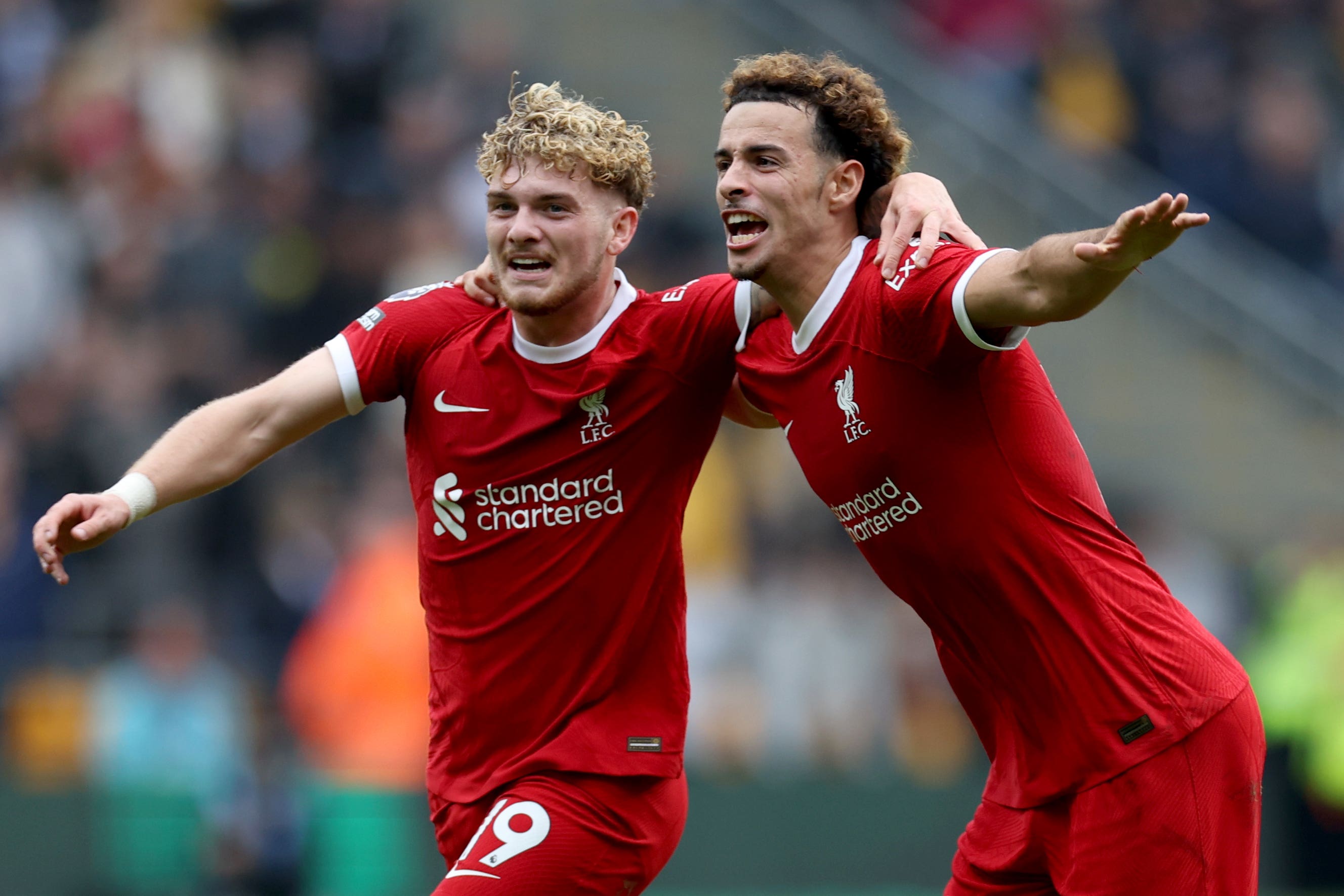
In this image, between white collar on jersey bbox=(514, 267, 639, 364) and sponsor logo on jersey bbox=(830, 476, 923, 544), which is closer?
sponsor logo on jersey bbox=(830, 476, 923, 544)

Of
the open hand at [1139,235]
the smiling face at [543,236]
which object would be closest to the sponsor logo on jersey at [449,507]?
the smiling face at [543,236]

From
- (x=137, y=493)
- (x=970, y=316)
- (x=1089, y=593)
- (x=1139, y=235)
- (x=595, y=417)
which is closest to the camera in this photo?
(x=1139, y=235)

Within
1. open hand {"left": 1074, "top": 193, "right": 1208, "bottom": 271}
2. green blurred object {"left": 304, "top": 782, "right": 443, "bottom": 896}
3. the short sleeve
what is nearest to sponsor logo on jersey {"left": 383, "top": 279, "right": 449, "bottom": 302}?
the short sleeve

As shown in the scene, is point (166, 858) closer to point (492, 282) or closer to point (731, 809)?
point (731, 809)

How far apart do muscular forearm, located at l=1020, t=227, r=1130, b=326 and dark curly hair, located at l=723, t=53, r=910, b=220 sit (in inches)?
41.1

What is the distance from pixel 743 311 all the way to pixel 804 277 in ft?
1.25

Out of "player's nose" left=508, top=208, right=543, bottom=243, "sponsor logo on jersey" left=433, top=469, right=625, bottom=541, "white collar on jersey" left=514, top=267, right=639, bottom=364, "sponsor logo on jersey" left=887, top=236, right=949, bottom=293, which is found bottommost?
"sponsor logo on jersey" left=433, top=469, right=625, bottom=541

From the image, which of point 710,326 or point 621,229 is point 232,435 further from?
point 710,326

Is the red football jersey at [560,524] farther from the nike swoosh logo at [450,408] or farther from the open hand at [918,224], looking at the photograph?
the open hand at [918,224]

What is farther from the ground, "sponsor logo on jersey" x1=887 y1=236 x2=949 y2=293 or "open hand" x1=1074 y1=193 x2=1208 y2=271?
"sponsor logo on jersey" x1=887 y1=236 x2=949 y2=293

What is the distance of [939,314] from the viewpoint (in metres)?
4.75

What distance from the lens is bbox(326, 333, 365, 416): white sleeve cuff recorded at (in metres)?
5.66

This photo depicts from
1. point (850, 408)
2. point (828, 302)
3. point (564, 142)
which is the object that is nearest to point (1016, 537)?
point (850, 408)

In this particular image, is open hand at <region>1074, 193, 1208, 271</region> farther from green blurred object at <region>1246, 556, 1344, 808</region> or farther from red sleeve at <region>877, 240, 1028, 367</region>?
green blurred object at <region>1246, 556, 1344, 808</region>
